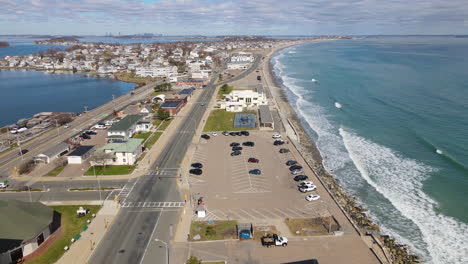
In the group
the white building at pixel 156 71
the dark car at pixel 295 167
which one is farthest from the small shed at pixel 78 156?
the white building at pixel 156 71

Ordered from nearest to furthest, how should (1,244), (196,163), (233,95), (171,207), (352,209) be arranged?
1. (1,244)
2. (171,207)
3. (352,209)
4. (196,163)
5. (233,95)

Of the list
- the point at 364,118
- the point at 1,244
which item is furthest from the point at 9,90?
the point at 364,118

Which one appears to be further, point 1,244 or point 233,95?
point 233,95

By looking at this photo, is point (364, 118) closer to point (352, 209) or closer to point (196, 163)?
point (352, 209)

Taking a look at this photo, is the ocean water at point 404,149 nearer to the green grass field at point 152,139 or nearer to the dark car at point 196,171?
the dark car at point 196,171

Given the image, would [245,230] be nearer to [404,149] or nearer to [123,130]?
[123,130]

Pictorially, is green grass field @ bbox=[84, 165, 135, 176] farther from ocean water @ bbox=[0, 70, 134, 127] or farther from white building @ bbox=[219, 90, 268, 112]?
ocean water @ bbox=[0, 70, 134, 127]

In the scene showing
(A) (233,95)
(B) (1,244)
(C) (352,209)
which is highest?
(A) (233,95)

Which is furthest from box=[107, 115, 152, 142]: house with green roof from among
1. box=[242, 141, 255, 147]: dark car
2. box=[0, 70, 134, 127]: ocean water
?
box=[0, 70, 134, 127]: ocean water
